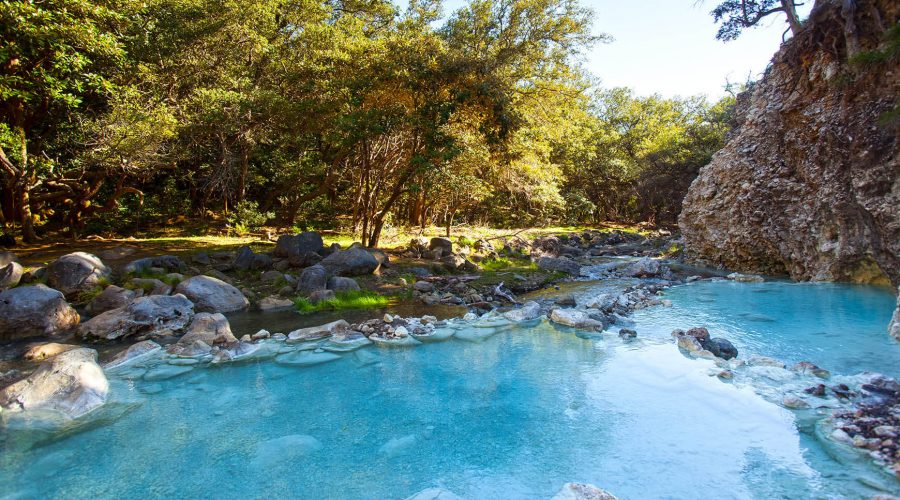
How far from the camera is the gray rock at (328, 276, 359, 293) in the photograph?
12.1 metres

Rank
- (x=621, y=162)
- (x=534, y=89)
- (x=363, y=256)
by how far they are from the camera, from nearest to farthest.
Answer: (x=363, y=256), (x=534, y=89), (x=621, y=162)

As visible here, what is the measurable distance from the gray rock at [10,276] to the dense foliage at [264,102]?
3.82 m

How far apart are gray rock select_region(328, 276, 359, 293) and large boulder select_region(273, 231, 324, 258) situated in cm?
244

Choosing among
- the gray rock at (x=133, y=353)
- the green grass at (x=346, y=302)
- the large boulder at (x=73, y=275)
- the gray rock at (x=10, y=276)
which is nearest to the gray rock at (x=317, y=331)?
the green grass at (x=346, y=302)

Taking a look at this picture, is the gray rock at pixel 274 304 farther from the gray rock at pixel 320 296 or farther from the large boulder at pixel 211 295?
the gray rock at pixel 320 296

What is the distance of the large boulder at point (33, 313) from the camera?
8.66 meters

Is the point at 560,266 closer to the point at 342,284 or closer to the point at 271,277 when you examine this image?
the point at 342,284

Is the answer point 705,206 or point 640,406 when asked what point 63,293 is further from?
point 705,206

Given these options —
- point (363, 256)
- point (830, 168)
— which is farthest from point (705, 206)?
point (363, 256)

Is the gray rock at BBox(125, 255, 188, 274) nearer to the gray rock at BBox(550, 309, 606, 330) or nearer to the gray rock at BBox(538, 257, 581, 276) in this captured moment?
the gray rock at BBox(550, 309, 606, 330)

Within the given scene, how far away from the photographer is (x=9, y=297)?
8961mm

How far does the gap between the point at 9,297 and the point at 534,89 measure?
1495 centimetres

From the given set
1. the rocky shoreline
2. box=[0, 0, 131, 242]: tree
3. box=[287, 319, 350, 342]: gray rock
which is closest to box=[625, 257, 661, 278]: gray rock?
the rocky shoreline

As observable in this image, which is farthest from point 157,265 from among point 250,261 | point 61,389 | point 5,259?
point 61,389
